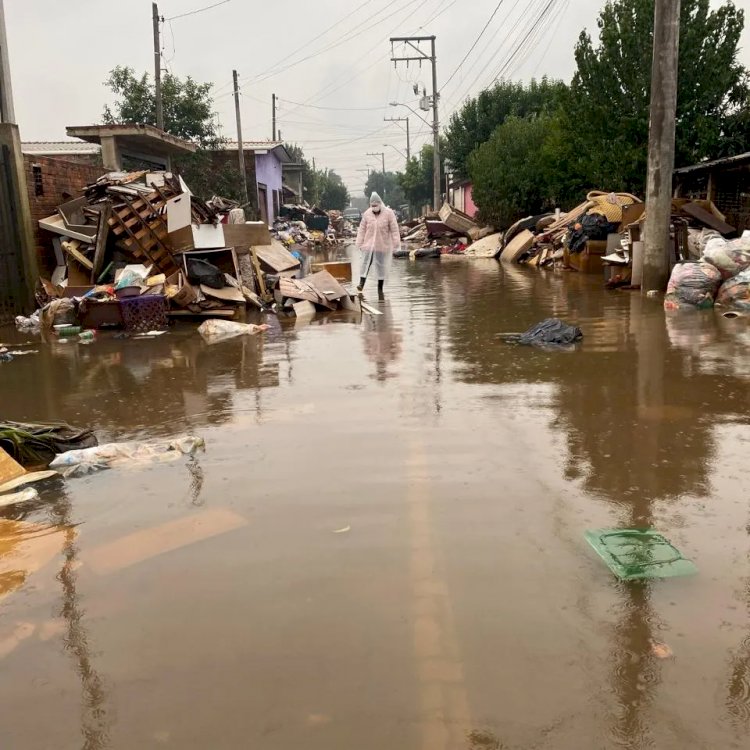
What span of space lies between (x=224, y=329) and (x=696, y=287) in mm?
6035

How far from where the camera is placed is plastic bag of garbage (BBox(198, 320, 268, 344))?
922cm

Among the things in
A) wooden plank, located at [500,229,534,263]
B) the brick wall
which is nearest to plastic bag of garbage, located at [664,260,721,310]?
the brick wall

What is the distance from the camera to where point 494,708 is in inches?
86.7

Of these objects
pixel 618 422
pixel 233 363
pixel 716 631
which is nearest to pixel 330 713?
pixel 716 631

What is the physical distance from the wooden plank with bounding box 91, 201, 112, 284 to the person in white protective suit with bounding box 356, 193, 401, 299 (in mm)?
4109

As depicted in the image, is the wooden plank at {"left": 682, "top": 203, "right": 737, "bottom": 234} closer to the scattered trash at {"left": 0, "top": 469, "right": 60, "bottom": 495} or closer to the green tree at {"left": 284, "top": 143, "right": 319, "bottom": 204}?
the scattered trash at {"left": 0, "top": 469, "right": 60, "bottom": 495}

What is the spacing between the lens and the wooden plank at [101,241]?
36.4 feet

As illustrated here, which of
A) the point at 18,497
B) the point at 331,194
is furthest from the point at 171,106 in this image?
the point at 331,194

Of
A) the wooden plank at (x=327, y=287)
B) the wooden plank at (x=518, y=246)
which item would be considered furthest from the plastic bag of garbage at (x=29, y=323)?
the wooden plank at (x=518, y=246)

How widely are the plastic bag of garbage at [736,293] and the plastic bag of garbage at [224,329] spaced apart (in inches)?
230

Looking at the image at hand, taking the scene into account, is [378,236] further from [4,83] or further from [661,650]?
[661,650]

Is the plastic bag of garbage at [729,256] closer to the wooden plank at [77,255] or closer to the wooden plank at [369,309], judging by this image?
the wooden plank at [369,309]

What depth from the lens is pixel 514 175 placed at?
84.6ft

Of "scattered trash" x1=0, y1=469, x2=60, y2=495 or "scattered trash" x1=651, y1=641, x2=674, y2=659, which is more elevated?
"scattered trash" x1=0, y1=469, x2=60, y2=495
